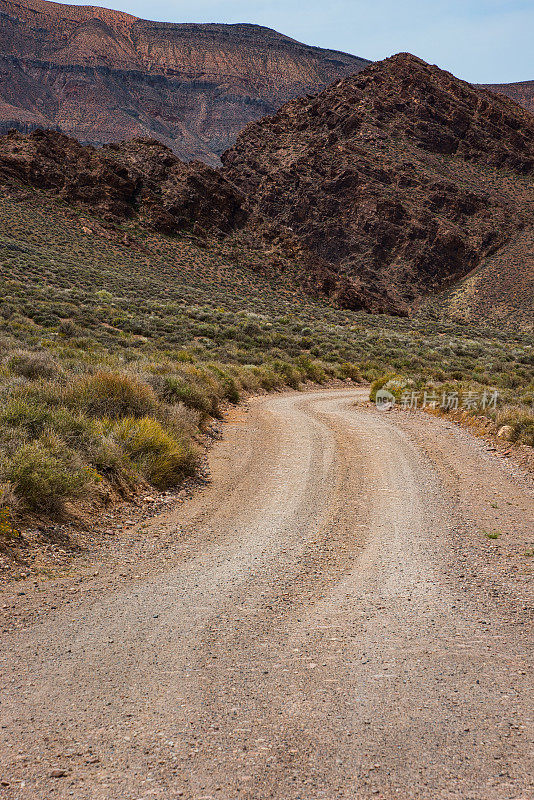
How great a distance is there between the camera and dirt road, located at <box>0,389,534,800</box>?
2.72 m

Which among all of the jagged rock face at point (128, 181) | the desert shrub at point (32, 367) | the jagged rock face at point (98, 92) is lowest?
the desert shrub at point (32, 367)

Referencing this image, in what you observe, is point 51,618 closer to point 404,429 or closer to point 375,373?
point 404,429

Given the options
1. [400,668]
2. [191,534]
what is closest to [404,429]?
[191,534]

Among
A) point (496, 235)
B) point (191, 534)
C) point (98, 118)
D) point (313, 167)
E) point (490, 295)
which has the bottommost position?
point (191, 534)

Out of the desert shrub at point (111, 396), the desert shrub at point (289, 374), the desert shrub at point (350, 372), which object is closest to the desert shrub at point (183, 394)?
the desert shrub at point (111, 396)

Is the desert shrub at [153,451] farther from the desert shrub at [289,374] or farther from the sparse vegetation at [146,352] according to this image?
the desert shrub at [289,374]

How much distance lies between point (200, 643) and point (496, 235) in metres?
86.0

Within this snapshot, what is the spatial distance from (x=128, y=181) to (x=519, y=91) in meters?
170

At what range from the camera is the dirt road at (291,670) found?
2.72 m

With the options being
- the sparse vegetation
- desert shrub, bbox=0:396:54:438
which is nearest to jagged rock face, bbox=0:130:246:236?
the sparse vegetation

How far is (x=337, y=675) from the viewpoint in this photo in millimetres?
3562

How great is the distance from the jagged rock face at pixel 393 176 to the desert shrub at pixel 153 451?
63479 millimetres

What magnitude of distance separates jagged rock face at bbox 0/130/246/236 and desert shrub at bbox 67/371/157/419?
5775 cm

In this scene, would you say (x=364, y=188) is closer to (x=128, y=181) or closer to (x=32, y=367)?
(x=128, y=181)
